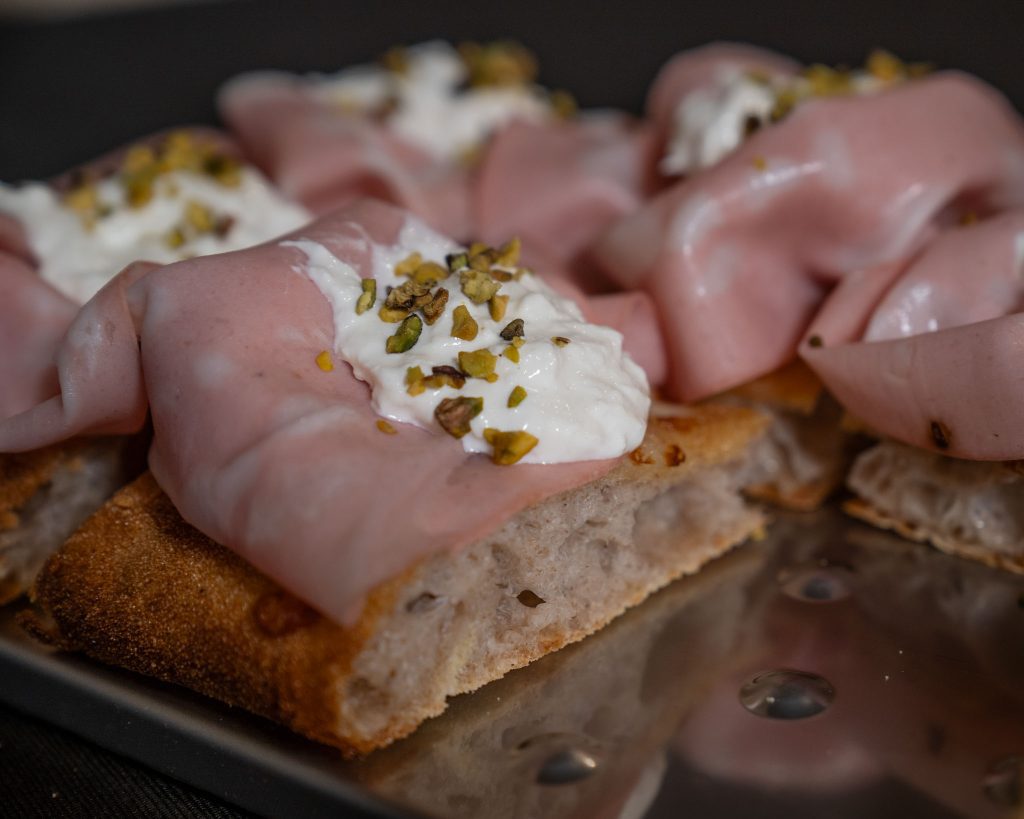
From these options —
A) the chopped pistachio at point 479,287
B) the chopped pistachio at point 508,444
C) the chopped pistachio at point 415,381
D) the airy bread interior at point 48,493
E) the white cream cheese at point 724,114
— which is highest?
the white cream cheese at point 724,114

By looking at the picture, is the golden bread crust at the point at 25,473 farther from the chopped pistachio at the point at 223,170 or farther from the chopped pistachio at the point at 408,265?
the chopped pistachio at the point at 223,170

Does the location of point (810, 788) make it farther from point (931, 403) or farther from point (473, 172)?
point (473, 172)

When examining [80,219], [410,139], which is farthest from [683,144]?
[80,219]

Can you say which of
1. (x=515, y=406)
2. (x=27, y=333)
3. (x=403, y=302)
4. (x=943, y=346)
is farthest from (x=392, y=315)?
(x=943, y=346)

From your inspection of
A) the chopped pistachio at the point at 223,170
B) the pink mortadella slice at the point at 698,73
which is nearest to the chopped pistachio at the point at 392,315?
the chopped pistachio at the point at 223,170

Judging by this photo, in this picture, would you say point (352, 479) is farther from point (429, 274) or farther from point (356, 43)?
point (356, 43)

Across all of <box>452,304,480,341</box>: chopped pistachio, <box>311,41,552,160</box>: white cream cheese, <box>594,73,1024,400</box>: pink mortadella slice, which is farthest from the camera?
<box>311,41,552,160</box>: white cream cheese

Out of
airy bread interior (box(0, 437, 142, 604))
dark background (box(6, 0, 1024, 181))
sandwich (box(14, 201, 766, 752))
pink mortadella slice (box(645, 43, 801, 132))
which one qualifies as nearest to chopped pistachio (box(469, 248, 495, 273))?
sandwich (box(14, 201, 766, 752))

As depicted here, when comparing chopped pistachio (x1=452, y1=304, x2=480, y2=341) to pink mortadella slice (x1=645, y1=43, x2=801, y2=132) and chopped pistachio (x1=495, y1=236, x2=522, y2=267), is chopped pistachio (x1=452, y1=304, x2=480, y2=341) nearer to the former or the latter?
chopped pistachio (x1=495, y1=236, x2=522, y2=267)
